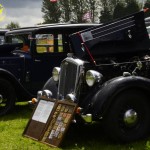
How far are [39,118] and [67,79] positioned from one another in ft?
2.32

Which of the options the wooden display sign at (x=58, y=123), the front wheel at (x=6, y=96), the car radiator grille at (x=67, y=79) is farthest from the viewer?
the front wheel at (x=6, y=96)

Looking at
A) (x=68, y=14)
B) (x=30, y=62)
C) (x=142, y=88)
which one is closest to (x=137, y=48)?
Result: (x=142, y=88)

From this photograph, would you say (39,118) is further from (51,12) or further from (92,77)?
(51,12)

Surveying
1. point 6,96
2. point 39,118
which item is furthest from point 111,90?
point 6,96

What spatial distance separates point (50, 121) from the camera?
5.20m

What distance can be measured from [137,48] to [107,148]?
168 centimetres

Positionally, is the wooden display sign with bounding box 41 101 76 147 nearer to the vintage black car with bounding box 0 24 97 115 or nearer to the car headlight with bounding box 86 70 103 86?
the car headlight with bounding box 86 70 103 86

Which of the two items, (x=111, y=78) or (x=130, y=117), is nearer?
(x=130, y=117)

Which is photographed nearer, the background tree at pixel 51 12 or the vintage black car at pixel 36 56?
the vintage black car at pixel 36 56

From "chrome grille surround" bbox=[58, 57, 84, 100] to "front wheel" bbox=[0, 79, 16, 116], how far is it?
165 cm

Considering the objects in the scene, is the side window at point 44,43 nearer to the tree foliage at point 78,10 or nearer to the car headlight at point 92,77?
the car headlight at point 92,77

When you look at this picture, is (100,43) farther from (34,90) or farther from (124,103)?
(34,90)

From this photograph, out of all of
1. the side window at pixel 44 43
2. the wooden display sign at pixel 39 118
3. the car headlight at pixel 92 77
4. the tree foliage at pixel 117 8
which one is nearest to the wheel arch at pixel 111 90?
the car headlight at pixel 92 77

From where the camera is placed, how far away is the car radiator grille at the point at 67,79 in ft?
17.9
